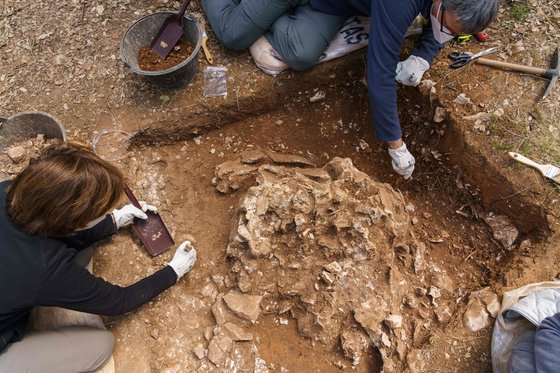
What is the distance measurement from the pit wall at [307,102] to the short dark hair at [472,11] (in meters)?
0.78

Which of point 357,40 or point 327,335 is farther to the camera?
point 357,40

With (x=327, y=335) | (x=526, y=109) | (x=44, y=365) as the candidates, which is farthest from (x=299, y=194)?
(x=526, y=109)

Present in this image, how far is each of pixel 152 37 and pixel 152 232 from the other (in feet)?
4.63

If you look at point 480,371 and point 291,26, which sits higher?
point 291,26

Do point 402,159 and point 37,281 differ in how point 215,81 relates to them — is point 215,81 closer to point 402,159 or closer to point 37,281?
point 402,159

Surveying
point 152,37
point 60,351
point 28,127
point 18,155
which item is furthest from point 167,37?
point 60,351

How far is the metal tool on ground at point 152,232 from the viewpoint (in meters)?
2.59

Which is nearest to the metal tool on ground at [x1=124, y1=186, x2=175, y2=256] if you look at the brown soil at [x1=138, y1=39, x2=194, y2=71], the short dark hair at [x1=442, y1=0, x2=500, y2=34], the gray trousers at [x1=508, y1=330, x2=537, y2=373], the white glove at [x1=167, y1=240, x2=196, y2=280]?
the white glove at [x1=167, y1=240, x2=196, y2=280]

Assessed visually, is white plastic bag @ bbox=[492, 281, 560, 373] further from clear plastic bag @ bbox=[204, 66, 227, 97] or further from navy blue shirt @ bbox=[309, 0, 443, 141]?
clear plastic bag @ bbox=[204, 66, 227, 97]

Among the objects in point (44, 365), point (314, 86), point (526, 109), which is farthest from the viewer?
point (314, 86)

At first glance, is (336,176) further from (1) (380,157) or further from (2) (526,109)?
(2) (526,109)

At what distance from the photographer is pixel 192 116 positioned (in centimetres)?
302

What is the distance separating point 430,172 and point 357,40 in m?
1.11

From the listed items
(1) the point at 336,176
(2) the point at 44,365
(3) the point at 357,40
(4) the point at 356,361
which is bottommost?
(4) the point at 356,361
